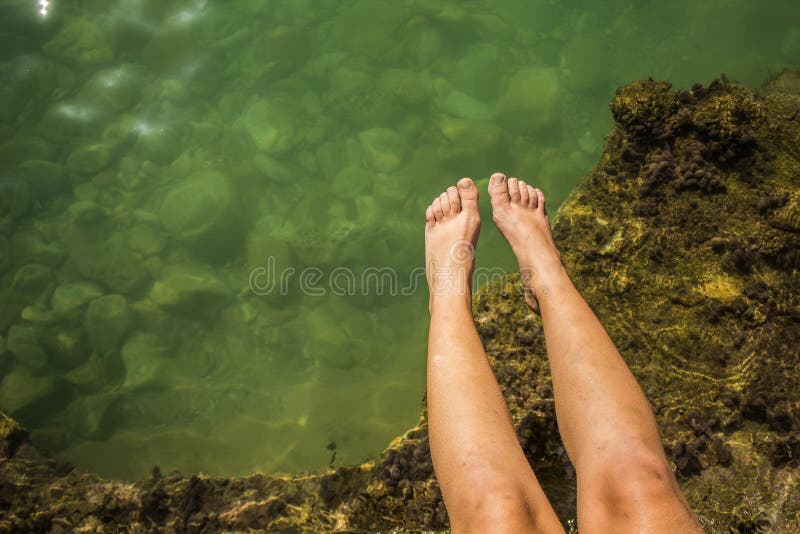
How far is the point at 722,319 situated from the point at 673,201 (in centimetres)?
70

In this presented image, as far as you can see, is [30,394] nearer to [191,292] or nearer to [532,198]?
[191,292]

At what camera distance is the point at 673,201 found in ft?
9.66

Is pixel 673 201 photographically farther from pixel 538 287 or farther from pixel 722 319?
pixel 538 287

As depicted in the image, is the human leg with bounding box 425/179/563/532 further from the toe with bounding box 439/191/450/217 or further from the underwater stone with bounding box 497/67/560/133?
the underwater stone with bounding box 497/67/560/133

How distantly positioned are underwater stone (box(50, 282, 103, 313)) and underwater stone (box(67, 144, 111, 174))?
90 centimetres

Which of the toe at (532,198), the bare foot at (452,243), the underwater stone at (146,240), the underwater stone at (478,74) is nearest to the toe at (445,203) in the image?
the bare foot at (452,243)

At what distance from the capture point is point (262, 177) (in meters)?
4.06

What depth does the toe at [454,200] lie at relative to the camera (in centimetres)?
332

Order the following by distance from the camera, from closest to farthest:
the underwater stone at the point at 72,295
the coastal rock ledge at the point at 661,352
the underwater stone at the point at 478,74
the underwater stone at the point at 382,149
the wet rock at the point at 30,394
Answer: the coastal rock ledge at the point at 661,352, the wet rock at the point at 30,394, the underwater stone at the point at 72,295, the underwater stone at the point at 382,149, the underwater stone at the point at 478,74

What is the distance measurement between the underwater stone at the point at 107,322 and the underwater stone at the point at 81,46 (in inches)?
77.6

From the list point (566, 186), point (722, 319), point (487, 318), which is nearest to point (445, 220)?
point (487, 318)

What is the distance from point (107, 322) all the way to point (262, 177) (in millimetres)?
1506

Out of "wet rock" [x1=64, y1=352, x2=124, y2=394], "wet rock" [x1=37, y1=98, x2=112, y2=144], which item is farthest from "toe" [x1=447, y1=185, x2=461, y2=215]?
"wet rock" [x1=37, y1=98, x2=112, y2=144]

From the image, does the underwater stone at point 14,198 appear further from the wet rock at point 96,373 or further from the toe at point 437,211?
the toe at point 437,211
